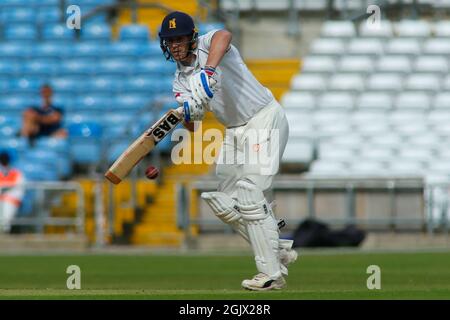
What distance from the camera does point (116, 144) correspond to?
66.5ft

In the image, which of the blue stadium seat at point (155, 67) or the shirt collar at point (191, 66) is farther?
the blue stadium seat at point (155, 67)

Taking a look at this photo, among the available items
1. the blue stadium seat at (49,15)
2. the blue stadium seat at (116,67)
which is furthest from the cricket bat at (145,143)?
the blue stadium seat at (49,15)

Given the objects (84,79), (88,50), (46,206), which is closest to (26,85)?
(84,79)

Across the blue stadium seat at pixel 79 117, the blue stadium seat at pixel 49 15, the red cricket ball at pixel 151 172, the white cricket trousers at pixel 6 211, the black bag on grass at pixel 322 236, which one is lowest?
the black bag on grass at pixel 322 236

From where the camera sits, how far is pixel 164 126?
361 inches

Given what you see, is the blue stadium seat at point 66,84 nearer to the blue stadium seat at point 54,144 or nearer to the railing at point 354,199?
the blue stadium seat at point 54,144

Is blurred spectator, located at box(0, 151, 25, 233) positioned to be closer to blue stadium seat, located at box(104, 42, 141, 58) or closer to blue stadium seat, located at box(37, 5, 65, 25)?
blue stadium seat, located at box(104, 42, 141, 58)

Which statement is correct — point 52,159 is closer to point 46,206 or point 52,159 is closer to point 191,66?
point 46,206

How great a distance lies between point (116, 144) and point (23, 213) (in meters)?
2.33

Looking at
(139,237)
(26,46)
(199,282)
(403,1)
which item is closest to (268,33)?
(403,1)

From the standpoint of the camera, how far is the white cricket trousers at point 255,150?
29.7 ft

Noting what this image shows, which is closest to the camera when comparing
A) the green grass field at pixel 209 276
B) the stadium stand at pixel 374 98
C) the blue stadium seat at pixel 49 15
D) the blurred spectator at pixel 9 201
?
the green grass field at pixel 209 276

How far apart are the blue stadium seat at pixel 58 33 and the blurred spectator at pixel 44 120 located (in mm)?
3553

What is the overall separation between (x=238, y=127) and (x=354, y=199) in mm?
9165
